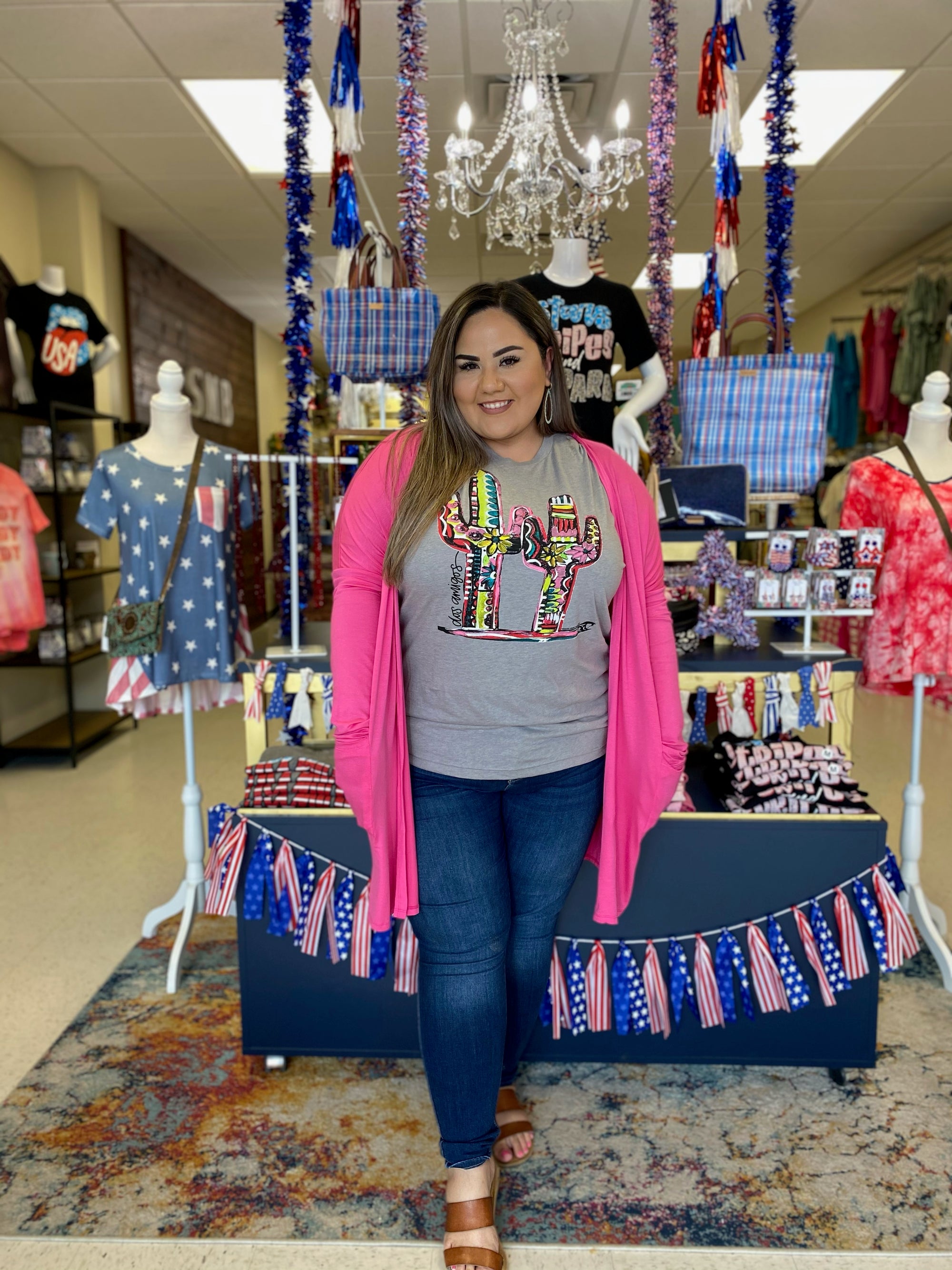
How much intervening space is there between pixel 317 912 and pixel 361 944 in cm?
12

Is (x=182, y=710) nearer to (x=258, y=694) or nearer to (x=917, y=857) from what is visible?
(x=258, y=694)

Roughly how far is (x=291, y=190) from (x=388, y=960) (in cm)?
217

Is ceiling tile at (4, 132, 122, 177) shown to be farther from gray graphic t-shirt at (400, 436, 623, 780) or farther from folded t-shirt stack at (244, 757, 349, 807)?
gray graphic t-shirt at (400, 436, 623, 780)

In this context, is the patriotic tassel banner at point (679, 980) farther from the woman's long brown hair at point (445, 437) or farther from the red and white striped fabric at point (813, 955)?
the woman's long brown hair at point (445, 437)

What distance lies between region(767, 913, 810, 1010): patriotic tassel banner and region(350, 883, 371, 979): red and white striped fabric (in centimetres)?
85

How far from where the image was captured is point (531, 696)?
1462 millimetres

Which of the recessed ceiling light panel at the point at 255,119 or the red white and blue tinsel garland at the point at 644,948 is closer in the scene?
the red white and blue tinsel garland at the point at 644,948

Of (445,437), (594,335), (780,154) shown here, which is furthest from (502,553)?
(780,154)

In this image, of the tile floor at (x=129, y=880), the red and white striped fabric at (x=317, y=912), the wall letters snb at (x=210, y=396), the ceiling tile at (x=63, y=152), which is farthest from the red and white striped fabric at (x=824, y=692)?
the wall letters snb at (x=210, y=396)

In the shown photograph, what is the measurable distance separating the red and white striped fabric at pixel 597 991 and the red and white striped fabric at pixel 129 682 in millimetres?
1361

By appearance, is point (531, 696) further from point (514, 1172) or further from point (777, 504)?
point (777, 504)

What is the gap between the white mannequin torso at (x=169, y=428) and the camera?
2490mm

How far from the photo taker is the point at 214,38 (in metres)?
3.77

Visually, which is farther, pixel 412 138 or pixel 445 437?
pixel 412 138
